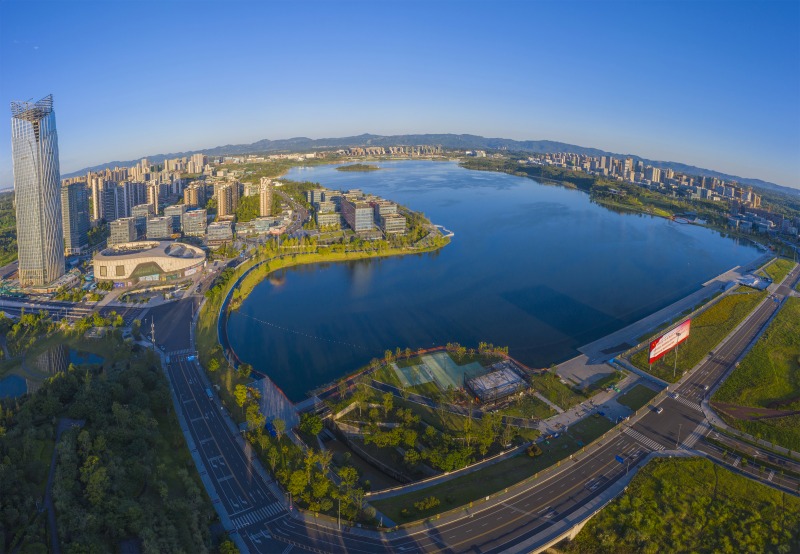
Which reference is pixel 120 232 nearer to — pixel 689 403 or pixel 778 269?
pixel 689 403

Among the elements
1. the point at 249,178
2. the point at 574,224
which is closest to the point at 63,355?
the point at 574,224

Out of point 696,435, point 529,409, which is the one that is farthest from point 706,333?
point 529,409

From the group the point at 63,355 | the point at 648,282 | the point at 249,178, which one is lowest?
the point at 63,355

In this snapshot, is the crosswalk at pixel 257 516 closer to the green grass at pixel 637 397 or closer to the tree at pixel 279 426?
the tree at pixel 279 426

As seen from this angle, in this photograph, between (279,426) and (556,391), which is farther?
(556,391)

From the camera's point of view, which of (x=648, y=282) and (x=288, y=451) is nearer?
(x=288, y=451)

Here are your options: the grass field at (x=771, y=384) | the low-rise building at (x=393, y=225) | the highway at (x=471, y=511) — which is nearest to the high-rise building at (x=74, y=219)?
the highway at (x=471, y=511)

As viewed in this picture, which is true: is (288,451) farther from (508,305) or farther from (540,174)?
(540,174)
